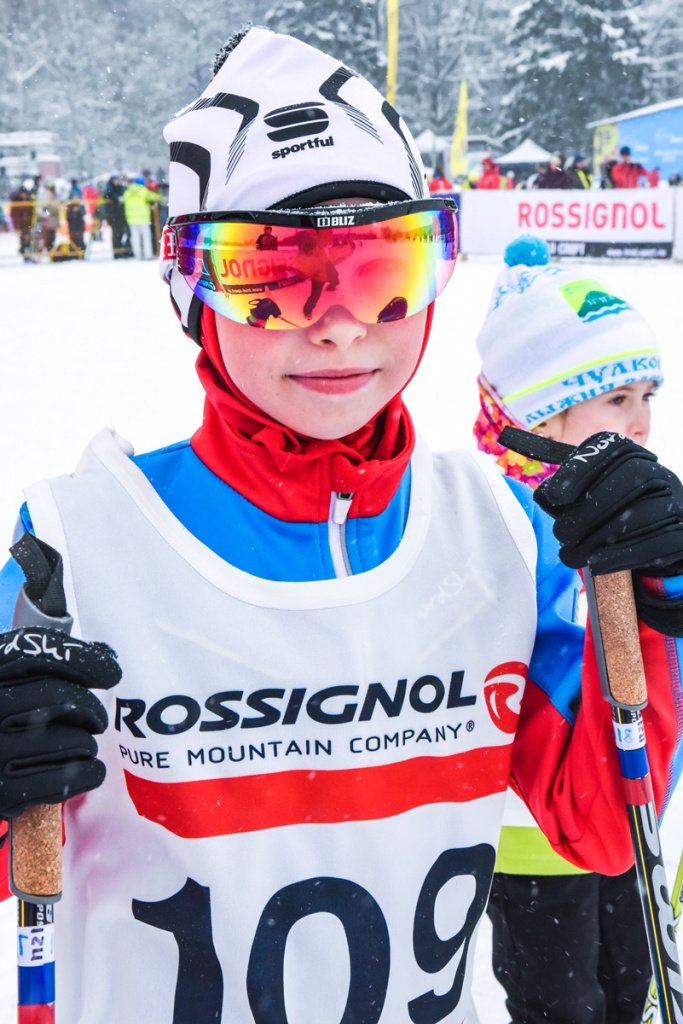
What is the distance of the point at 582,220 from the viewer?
17812 mm

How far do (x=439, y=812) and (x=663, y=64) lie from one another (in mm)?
56057

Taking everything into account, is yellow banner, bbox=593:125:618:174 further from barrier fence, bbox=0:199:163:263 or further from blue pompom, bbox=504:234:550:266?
blue pompom, bbox=504:234:550:266

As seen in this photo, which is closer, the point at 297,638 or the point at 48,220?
the point at 297,638

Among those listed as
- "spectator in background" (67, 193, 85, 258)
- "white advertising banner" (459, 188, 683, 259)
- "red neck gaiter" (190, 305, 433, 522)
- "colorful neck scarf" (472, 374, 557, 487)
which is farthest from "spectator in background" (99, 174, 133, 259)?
"red neck gaiter" (190, 305, 433, 522)

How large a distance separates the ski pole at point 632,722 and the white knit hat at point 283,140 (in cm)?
46

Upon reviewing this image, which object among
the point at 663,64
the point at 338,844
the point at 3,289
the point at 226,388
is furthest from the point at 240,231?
the point at 663,64

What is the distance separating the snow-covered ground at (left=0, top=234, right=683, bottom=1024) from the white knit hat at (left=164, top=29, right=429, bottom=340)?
173 cm

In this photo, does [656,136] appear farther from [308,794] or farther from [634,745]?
[308,794]

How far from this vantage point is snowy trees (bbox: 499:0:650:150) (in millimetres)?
41656

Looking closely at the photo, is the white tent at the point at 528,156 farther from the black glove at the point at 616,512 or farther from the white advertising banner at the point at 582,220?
the black glove at the point at 616,512

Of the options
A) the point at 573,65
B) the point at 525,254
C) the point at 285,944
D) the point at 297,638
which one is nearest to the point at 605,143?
the point at 573,65

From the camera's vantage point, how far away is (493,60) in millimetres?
53219

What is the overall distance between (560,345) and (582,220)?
1591cm

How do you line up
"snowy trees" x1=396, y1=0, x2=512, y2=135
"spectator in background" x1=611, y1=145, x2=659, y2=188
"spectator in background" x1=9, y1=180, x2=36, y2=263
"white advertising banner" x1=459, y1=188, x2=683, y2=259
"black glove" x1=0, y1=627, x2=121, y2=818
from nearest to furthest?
"black glove" x1=0, y1=627, x2=121, y2=818 → "white advertising banner" x1=459, y1=188, x2=683, y2=259 → "spectator in background" x1=611, y1=145, x2=659, y2=188 → "spectator in background" x1=9, y1=180, x2=36, y2=263 → "snowy trees" x1=396, y1=0, x2=512, y2=135
